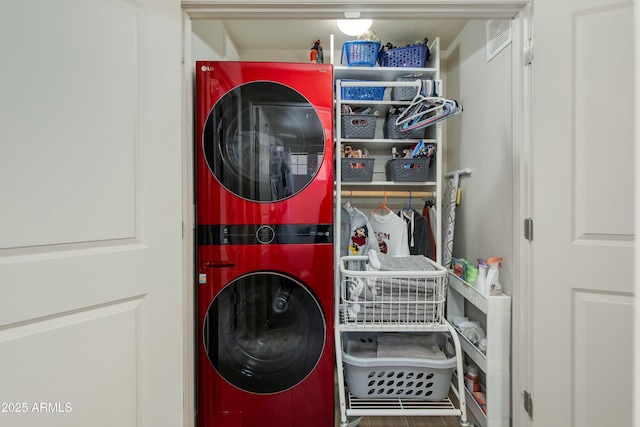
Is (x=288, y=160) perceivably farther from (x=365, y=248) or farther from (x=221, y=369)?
(x=221, y=369)

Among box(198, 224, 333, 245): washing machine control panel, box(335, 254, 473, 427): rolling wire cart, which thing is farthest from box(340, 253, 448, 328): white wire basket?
box(198, 224, 333, 245): washing machine control panel

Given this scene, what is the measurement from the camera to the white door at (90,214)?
0.77 m

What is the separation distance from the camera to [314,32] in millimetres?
2004

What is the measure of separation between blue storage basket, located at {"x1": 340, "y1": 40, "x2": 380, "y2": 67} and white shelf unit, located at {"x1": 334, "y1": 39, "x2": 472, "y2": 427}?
0.05 meters

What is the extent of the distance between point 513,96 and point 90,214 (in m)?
1.70

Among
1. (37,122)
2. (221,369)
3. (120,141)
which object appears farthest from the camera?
(221,369)

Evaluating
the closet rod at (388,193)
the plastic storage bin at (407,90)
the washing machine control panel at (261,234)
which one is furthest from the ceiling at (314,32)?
the washing machine control panel at (261,234)

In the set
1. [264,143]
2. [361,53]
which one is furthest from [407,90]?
[264,143]

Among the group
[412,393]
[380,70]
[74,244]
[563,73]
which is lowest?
[412,393]

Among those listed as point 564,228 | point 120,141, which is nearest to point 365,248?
point 564,228

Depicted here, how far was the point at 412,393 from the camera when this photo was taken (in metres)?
1.46

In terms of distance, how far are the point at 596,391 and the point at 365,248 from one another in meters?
1.15

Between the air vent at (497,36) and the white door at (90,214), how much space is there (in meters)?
1.50

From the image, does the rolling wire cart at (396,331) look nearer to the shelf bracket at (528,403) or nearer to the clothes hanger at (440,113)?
the shelf bracket at (528,403)
